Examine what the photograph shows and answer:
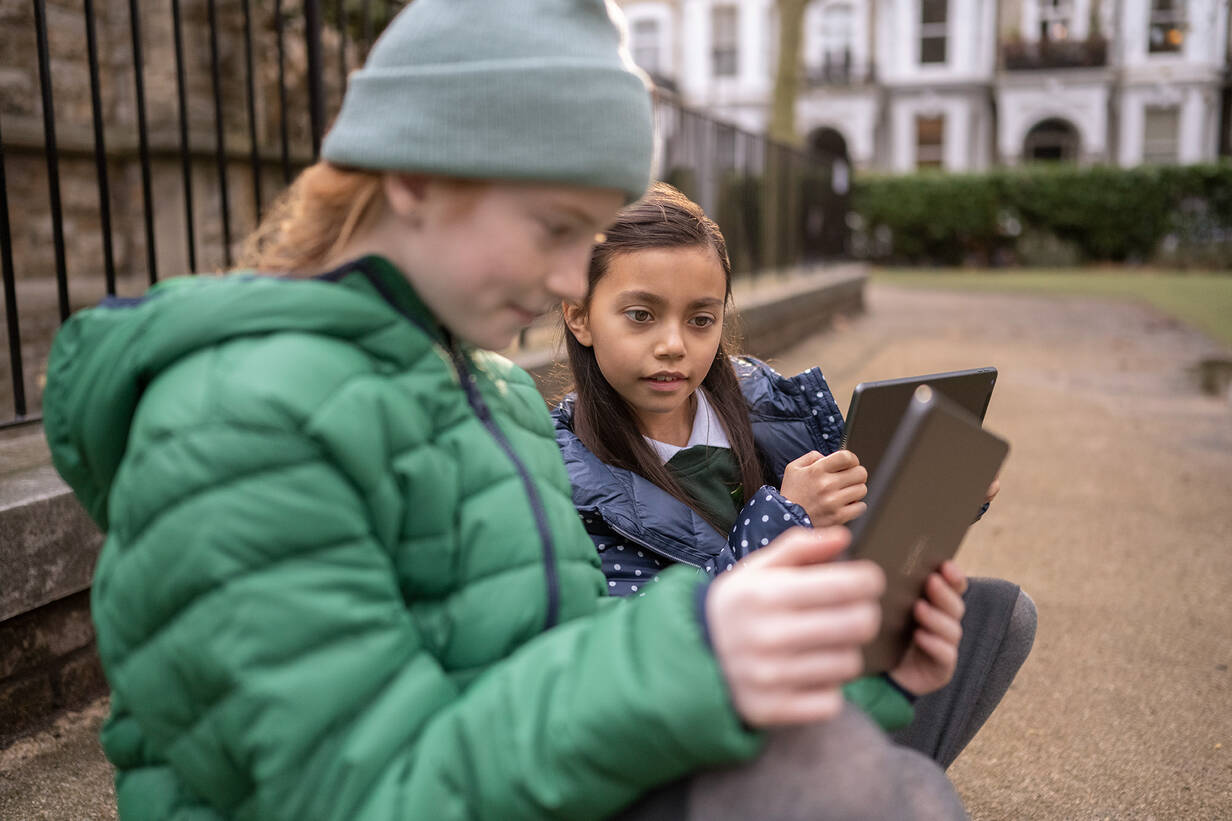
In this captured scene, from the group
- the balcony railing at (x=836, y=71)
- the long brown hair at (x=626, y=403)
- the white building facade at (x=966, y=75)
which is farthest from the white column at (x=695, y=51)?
the long brown hair at (x=626, y=403)

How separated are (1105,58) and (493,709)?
110 ft

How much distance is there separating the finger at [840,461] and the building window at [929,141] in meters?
31.8

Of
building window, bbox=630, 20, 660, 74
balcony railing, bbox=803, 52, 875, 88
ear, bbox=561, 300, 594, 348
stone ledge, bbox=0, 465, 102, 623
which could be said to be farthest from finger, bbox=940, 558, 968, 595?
building window, bbox=630, 20, 660, 74

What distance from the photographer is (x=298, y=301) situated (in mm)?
1021

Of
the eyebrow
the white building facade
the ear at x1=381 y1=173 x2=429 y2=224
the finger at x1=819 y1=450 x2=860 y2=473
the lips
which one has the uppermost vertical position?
the white building facade

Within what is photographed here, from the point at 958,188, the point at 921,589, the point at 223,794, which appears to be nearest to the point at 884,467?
the point at 921,589

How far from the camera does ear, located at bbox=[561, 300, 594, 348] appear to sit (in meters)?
2.25

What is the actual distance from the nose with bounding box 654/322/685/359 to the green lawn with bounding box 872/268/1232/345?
939 centimetres

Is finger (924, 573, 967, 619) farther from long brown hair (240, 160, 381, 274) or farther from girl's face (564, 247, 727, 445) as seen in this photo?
girl's face (564, 247, 727, 445)

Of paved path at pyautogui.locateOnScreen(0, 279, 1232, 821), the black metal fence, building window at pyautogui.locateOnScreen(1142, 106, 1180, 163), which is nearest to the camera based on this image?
paved path at pyautogui.locateOnScreen(0, 279, 1232, 821)

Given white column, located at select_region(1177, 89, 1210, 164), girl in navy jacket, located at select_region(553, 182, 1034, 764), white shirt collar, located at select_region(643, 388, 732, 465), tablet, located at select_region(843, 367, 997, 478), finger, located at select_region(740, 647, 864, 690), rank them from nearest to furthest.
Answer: finger, located at select_region(740, 647, 864, 690) → tablet, located at select_region(843, 367, 997, 478) → girl in navy jacket, located at select_region(553, 182, 1034, 764) → white shirt collar, located at select_region(643, 388, 732, 465) → white column, located at select_region(1177, 89, 1210, 164)

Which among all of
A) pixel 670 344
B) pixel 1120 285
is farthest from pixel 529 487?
pixel 1120 285

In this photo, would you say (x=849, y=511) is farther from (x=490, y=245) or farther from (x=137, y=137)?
(x=137, y=137)

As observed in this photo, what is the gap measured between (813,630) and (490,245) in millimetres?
483
